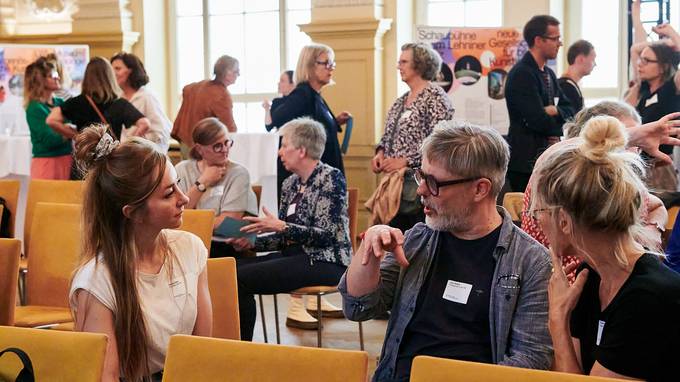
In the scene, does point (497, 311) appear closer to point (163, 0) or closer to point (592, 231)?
point (592, 231)

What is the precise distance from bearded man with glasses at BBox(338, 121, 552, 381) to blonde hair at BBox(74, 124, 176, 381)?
580mm

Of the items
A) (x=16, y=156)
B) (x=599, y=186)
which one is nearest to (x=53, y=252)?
(x=599, y=186)

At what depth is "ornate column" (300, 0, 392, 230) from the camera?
827cm

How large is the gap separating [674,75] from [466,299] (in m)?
3.57

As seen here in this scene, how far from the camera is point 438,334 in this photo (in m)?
2.54

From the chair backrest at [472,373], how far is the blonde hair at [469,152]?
2.60 ft

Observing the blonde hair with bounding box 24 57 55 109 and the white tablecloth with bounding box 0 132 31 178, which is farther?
the white tablecloth with bounding box 0 132 31 178

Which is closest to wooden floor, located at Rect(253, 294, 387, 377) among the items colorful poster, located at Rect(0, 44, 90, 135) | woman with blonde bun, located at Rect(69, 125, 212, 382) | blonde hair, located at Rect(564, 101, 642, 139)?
blonde hair, located at Rect(564, 101, 642, 139)

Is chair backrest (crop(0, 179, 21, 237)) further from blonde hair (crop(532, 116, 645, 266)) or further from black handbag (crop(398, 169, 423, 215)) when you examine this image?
blonde hair (crop(532, 116, 645, 266))

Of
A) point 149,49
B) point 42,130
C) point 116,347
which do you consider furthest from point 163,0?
point 116,347

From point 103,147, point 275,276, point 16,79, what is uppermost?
point 16,79

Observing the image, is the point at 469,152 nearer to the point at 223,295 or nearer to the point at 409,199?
the point at 223,295

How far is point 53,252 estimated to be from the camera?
4066mm

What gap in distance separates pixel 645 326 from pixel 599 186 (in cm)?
32
